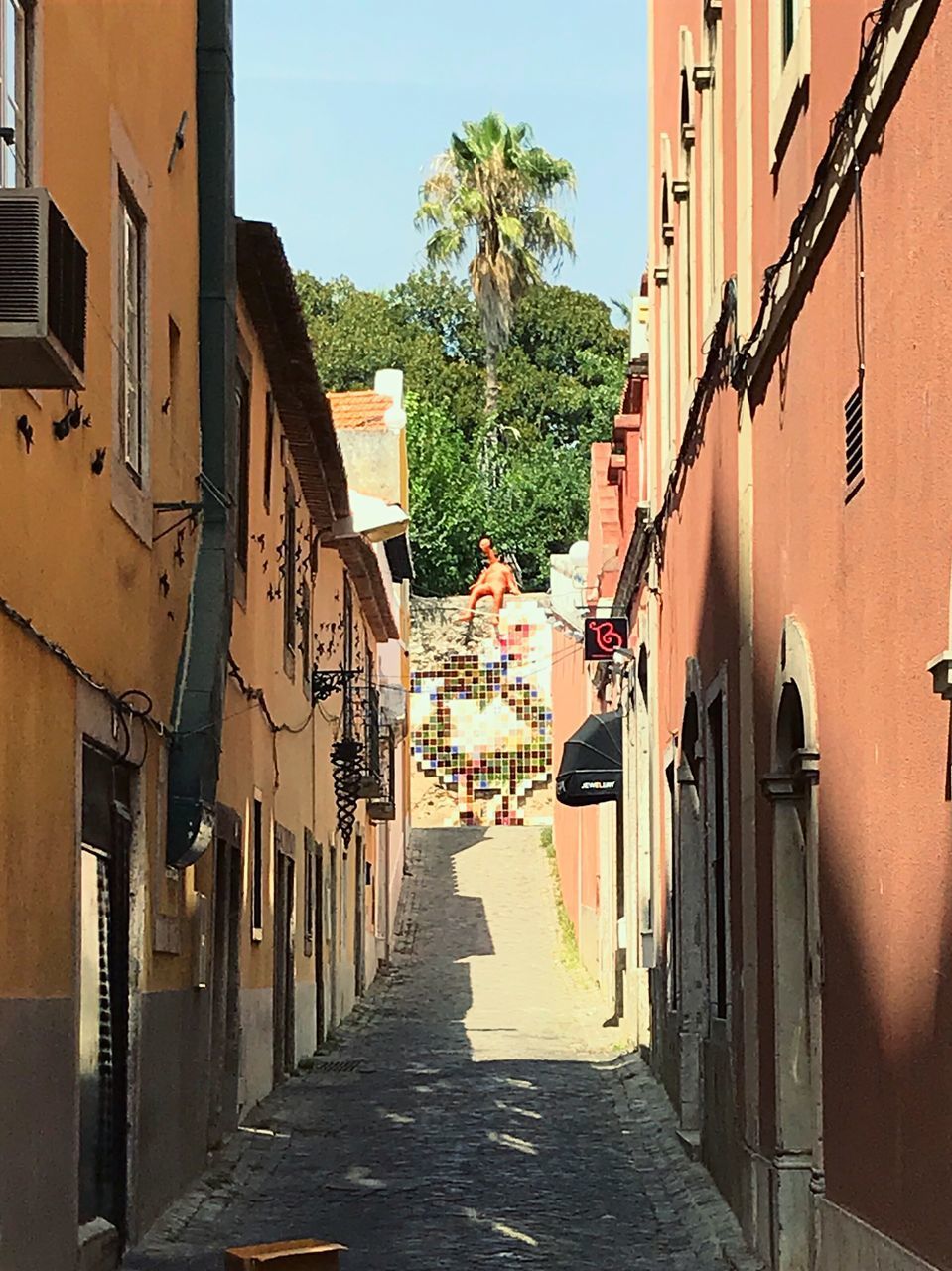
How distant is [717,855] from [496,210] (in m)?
41.8

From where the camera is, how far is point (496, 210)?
180 ft

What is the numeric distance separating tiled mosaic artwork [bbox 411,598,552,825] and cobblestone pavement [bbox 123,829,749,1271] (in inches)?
687

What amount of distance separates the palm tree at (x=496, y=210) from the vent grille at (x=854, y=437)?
152ft

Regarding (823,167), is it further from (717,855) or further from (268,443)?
(268,443)

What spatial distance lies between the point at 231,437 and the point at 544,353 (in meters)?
44.5

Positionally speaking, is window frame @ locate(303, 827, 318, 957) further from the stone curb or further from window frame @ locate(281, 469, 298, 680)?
the stone curb

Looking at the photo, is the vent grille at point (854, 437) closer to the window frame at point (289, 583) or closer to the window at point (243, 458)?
the window at point (243, 458)

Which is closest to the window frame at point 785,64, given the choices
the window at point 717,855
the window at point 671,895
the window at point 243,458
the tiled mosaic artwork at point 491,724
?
the window at point 717,855

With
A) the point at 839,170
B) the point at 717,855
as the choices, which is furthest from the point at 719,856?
the point at 839,170

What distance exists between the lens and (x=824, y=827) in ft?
31.1

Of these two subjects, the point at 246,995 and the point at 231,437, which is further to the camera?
the point at 246,995

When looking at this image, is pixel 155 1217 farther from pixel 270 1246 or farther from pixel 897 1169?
pixel 897 1169

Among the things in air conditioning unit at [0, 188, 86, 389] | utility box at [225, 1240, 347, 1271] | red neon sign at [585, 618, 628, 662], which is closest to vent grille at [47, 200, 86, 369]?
air conditioning unit at [0, 188, 86, 389]

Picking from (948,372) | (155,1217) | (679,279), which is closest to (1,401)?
(948,372)
